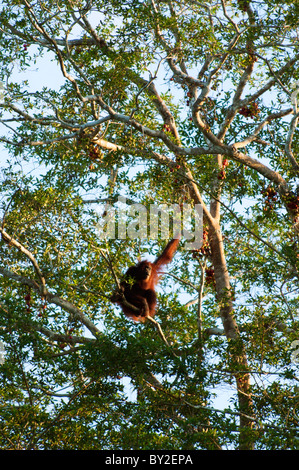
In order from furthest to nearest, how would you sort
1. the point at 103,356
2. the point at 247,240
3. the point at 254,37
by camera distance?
the point at 247,240
the point at 254,37
the point at 103,356

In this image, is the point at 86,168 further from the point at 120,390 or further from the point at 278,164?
the point at 120,390

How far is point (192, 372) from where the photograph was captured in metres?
6.27

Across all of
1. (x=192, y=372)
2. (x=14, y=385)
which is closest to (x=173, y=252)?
(x=192, y=372)

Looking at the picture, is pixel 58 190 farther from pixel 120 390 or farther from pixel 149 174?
pixel 120 390

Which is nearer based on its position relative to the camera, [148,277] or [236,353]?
[236,353]

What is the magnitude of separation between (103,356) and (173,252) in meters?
3.41

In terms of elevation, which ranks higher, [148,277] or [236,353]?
[148,277]

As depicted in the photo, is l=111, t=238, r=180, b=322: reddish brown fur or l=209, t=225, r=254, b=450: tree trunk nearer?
l=209, t=225, r=254, b=450: tree trunk

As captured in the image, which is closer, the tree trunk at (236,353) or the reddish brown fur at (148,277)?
the tree trunk at (236,353)

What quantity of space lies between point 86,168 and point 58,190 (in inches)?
53.1
